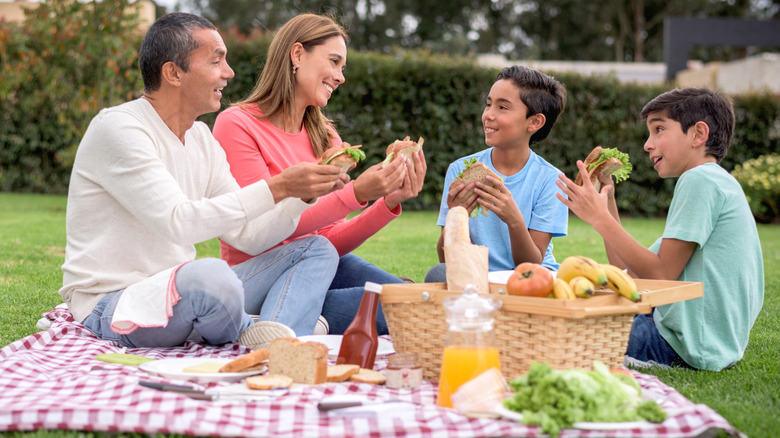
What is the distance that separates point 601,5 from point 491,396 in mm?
36646

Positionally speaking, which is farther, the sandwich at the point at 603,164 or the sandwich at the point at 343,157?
the sandwich at the point at 603,164

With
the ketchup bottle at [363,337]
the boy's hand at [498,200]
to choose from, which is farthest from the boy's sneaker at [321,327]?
the boy's hand at [498,200]

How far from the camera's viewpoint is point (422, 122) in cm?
1223

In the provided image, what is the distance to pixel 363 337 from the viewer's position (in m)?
3.08

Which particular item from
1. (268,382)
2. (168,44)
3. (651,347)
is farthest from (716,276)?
(168,44)

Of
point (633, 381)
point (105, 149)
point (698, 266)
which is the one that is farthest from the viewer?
point (698, 266)

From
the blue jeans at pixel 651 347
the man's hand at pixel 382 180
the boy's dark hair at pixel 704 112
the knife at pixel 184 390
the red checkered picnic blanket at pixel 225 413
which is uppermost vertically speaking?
the boy's dark hair at pixel 704 112

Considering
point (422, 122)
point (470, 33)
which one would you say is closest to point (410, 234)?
point (422, 122)

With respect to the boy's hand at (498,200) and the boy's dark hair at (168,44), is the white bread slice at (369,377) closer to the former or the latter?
the boy's hand at (498,200)

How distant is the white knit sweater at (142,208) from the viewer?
311 centimetres

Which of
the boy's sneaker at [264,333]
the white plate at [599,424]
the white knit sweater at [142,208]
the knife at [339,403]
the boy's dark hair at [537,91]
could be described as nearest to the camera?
the white plate at [599,424]

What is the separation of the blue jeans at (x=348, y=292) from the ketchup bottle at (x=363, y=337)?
784mm

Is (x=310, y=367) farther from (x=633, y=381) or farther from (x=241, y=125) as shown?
(x=241, y=125)

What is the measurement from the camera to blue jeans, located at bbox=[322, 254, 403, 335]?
3.94 m
